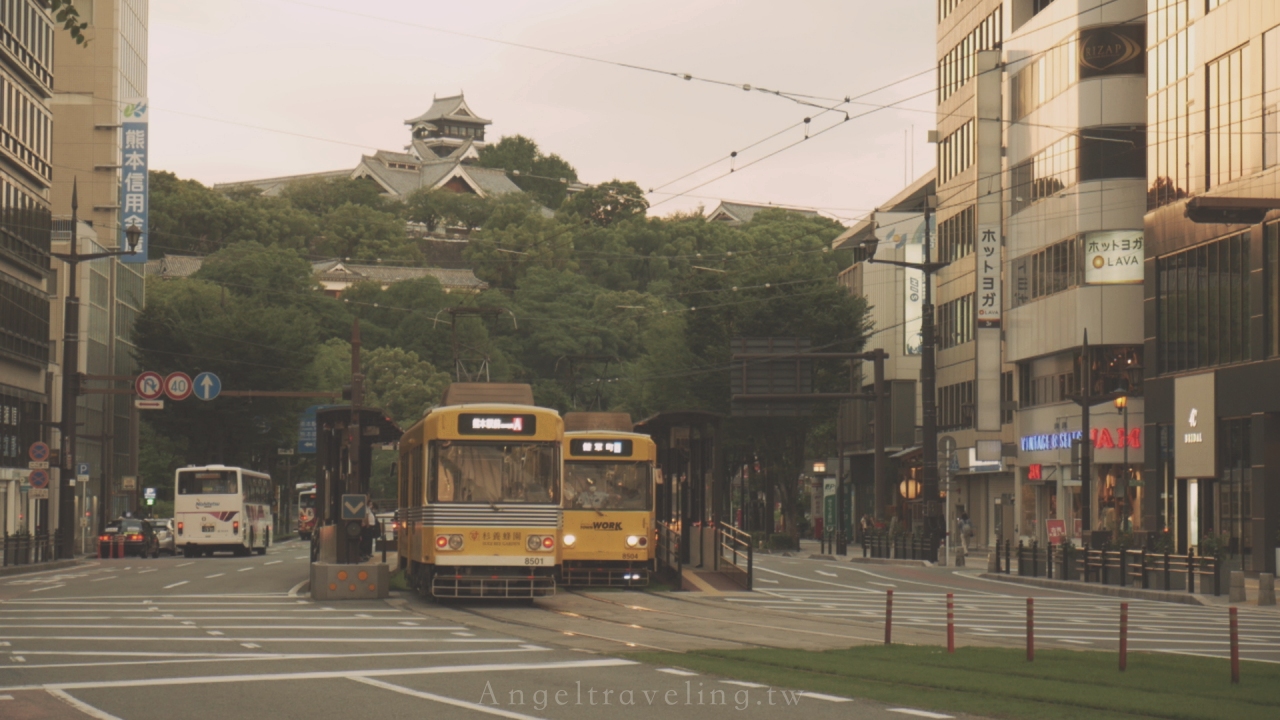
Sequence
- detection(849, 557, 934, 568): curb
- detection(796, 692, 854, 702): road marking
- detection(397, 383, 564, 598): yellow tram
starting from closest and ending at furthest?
1. detection(796, 692, 854, 702): road marking
2. detection(397, 383, 564, 598): yellow tram
3. detection(849, 557, 934, 568): curb

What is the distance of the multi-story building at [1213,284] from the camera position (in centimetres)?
4522

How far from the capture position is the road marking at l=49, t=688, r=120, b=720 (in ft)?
42.8

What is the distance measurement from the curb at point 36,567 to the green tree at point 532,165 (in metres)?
132

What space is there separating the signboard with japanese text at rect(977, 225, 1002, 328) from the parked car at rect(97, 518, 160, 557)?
32.3 metres

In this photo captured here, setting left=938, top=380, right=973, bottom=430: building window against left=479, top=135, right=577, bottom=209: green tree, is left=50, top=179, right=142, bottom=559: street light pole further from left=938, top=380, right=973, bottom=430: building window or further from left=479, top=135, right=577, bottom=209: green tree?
left=479, top=135, right=577, bottom=209: green tree

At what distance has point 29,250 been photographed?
65750 millimetres

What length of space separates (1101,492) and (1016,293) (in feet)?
31.0

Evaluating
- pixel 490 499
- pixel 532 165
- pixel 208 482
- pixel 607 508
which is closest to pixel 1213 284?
pixel 607 508

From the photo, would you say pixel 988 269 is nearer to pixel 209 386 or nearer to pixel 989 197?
pixel 989 197

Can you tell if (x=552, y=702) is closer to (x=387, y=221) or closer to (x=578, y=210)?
(x=578, y=210)

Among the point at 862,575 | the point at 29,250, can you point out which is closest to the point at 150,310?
the point at 29,250

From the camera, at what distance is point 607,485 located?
32.4m

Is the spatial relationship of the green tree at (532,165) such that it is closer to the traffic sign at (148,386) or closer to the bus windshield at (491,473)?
the traffic sign at (148,386)

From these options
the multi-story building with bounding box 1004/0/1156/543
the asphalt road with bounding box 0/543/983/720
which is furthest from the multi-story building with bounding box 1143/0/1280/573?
the asphalt road with bounding box 0/543/983/720
